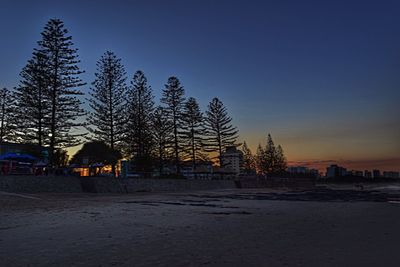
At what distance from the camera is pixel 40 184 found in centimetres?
2177

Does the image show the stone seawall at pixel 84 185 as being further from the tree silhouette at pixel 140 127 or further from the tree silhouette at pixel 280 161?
the tree silhouette at pixel 280 161

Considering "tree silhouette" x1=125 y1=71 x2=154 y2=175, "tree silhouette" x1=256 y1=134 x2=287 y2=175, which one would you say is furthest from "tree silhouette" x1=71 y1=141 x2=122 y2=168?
"tree silhouette" x1=256 y1=134 x2=287 y2=175

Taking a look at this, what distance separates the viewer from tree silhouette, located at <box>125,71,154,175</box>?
44.6 metres

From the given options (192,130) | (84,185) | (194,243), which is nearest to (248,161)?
(192,130)

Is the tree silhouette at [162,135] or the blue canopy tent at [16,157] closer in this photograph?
the blue canopy tent at [16,157]

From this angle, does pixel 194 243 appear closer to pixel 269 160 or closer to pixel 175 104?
pixel 175 104

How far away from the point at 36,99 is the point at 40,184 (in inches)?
627

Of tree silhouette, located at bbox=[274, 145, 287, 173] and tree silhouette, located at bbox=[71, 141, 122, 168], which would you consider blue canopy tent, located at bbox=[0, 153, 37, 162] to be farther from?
tree silhouette, located at bbox=[274, 145, 287, 173]

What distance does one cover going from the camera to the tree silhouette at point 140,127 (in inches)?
1757

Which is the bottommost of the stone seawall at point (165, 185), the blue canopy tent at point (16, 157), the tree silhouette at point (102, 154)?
the stone seawall at point (165, 185)

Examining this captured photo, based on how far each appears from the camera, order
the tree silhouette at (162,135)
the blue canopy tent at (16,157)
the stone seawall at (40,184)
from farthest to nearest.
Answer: the tree silhouette at (162,135) → the blue canopy tent at (16,157) → the stone seawall at (40,184)

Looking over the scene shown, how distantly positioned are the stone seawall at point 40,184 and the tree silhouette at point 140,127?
1866 centimetres

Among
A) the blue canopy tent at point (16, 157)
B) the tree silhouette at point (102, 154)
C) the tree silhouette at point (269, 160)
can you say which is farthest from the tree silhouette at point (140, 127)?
the tree silhouette at point (269, 160)

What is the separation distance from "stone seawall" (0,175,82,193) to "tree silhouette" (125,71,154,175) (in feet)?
61.2
